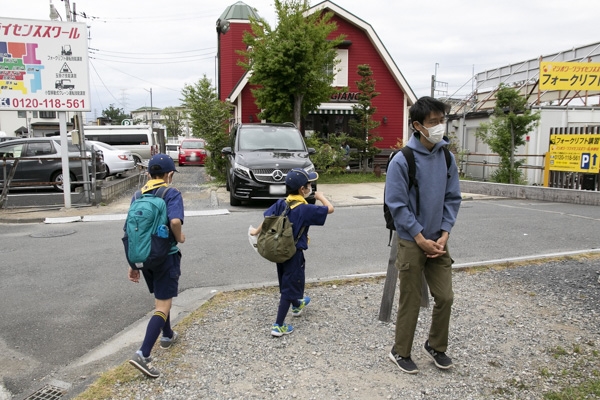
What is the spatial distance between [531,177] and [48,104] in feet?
50.7

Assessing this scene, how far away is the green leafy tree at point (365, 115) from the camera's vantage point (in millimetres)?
17828

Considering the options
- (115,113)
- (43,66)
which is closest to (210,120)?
(43,66)

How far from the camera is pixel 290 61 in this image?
15648 millimetres

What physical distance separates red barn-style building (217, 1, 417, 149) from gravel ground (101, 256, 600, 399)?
1590 cm

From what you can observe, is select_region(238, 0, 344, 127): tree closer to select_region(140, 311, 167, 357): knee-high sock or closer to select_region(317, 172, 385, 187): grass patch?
select_region(317, 172, 385, 187): grass patch

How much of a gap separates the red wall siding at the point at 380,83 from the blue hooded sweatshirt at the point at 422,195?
18685 mm

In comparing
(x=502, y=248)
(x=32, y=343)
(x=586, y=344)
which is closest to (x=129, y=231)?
(x=32, y=343)

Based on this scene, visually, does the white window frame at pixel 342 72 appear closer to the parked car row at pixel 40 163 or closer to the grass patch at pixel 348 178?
the grass patch at pixel 348 178

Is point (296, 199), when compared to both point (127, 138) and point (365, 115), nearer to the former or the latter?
point (365, 115)

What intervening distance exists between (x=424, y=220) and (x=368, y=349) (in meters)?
1.16

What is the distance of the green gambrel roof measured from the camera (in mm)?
24678

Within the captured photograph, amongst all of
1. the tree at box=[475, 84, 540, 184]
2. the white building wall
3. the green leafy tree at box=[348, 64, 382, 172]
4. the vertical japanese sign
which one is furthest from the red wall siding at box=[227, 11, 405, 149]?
the vertical japanese sign

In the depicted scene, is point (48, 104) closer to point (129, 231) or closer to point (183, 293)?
point (183, 293)

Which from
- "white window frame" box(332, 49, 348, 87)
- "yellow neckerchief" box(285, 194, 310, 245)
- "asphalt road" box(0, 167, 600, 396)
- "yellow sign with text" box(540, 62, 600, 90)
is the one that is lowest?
"asphalt road" box(0, 167, 600, 396)
